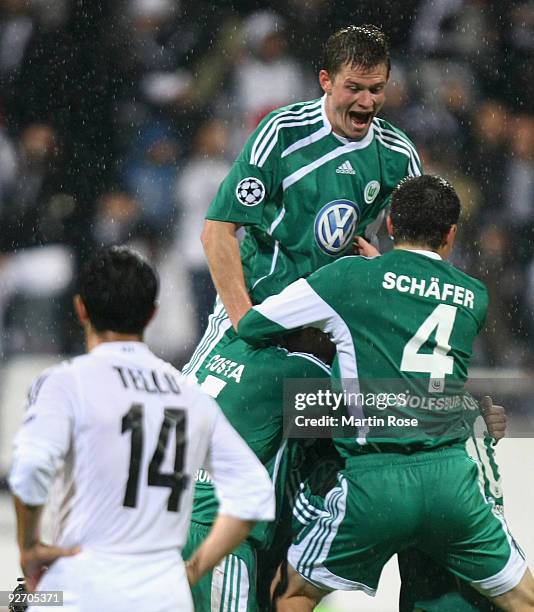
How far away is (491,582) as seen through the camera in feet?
12.5

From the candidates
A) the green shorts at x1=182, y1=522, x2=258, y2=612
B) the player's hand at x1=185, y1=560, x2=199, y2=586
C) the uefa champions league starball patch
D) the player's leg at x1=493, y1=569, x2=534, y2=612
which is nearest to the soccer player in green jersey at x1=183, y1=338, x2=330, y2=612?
the green shorts at x1=182, y1=522, x2=258, y2=612

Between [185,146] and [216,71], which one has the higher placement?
[216,71]

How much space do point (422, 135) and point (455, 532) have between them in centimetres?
455

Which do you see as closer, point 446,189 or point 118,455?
point 118,455

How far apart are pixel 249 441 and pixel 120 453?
1531 millimetres

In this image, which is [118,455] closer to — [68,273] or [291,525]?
[291,525]

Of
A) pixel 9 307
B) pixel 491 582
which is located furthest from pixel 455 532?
pixel 9 307

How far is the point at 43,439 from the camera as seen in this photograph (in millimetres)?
2594

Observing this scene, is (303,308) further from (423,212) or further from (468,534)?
(468,534)

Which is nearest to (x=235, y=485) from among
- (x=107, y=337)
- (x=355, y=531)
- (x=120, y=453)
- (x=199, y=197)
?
(x=120, y=453)

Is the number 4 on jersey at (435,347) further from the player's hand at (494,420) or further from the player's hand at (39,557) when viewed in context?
the player's hand at (39,557)

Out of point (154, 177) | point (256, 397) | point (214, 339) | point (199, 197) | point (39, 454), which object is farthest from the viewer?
point (154, 177)

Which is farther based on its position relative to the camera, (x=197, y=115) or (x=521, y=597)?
(x=197, y=115)

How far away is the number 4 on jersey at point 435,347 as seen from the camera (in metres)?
3.82
